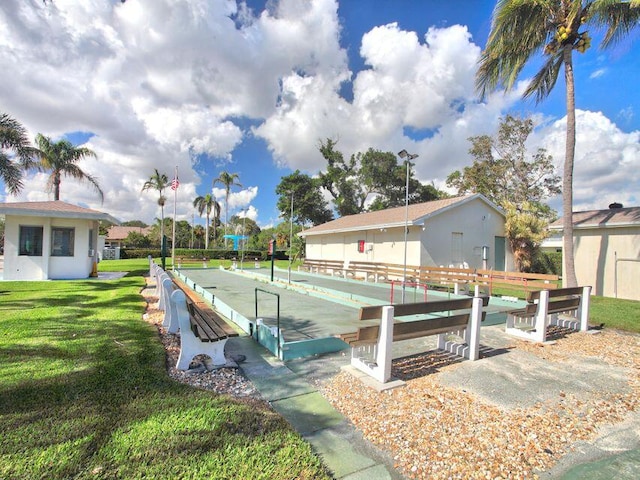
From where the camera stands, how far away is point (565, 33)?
31.8 feet

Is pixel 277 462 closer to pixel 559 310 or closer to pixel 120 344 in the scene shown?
pixel 120 344

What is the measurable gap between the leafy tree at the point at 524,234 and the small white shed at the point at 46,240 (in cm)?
2031

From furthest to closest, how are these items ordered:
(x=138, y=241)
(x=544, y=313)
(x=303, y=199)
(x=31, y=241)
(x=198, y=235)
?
(x=198, y=235) < (x=138, y=241) < (x=303, y=199) < (x=31, y=241) < (x=544, y=313)

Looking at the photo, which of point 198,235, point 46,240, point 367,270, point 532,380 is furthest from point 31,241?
point 198,235

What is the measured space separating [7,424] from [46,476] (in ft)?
3.27

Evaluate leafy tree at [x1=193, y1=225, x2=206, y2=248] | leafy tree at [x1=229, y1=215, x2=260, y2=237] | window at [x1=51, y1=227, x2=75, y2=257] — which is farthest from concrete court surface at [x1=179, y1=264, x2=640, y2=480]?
leafy tree at [x1=229, y1=215, x2=260, y2=237]

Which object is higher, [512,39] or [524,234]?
[512,39]

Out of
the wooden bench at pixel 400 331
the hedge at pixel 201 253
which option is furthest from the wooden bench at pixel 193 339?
the hedge at pixel 201 253

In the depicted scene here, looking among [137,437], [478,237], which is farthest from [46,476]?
[478,237]

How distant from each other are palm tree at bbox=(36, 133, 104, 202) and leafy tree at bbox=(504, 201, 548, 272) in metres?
24.8

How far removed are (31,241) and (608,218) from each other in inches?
902

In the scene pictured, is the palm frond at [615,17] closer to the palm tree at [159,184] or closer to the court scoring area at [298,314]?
the court scoring area at [298,314]

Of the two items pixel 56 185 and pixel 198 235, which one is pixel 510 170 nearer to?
pixel 56 185

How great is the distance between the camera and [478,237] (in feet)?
57.9
